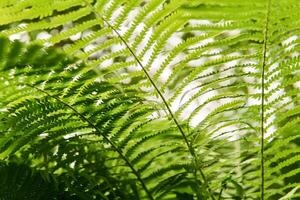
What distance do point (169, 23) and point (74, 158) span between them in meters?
0.29

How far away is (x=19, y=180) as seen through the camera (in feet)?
3.16

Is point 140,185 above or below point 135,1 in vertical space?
below

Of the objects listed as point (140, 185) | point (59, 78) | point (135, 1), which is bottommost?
point (140, 185)

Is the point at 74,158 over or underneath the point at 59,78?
underneath

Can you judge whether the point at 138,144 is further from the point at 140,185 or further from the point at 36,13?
the point at 36,13

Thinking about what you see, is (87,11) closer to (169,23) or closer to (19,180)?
(169,23)

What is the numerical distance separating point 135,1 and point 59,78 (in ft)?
0.60

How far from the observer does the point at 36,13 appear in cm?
79

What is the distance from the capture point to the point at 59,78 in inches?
32.6

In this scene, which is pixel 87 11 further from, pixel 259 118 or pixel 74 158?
pixel 259 118

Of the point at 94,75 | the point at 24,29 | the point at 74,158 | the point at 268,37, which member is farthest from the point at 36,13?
the point at 268,37

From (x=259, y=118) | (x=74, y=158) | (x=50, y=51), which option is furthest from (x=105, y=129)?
(x=259, y=118)

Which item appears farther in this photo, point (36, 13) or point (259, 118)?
point (259, 118)

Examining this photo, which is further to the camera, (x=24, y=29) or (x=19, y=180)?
(x=19, y=180)
